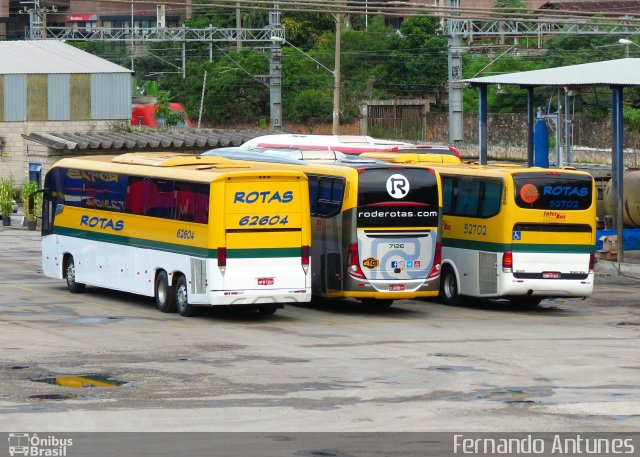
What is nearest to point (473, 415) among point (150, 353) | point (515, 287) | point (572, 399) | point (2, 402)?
point (572, 399)

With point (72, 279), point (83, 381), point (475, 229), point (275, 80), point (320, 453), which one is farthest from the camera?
point (275, 80)

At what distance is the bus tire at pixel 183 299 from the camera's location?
29484 millimetres

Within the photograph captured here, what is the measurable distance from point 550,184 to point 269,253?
6561mm

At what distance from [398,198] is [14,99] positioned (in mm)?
41374

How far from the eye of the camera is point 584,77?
41.0 m

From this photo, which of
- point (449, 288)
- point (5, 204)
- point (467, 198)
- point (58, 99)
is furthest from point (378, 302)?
point (58, 99)

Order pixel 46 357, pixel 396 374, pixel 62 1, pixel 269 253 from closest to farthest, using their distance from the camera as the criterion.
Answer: pixel 396 374 → pixel 46 357 → pixel 269 253 → pixel 62 1

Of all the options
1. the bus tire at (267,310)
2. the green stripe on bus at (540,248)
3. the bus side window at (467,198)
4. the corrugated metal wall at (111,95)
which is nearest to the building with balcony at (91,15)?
the corrugated metal wall at (111,95)

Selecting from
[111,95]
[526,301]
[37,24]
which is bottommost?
[526,301]

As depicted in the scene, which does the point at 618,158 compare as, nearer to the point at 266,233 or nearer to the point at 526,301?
the point at 526,301

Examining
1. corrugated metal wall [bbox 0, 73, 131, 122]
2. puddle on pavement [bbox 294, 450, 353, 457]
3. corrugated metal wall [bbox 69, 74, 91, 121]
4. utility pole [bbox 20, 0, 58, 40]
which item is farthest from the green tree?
puddle on pavement [bbox 294, 450, 353, 457]

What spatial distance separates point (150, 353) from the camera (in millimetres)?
23594

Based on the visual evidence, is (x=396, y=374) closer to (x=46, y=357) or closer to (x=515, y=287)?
(x=46, y=357)

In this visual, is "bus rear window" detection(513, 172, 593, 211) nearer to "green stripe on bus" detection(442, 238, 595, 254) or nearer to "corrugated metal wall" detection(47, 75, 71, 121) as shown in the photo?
"green stripe on bus" detection(442, 238, 595, 254)
